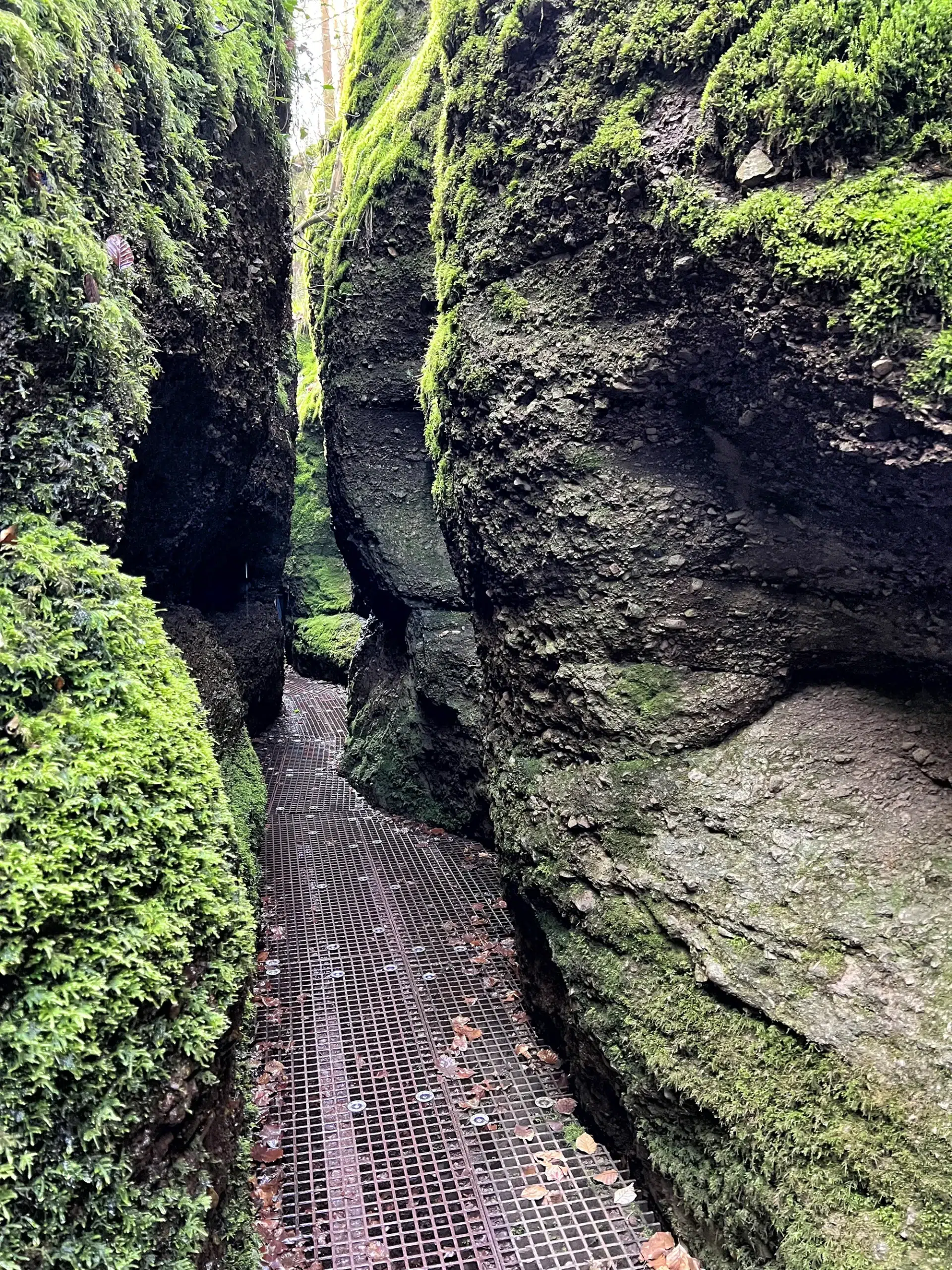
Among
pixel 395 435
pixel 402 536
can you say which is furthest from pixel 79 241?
pixel 395 435

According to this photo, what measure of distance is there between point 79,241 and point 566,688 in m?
3.67

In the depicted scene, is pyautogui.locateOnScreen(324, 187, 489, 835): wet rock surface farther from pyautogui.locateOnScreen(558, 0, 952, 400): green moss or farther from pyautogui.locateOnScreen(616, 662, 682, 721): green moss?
pyautogui.locateOnScreen(558, 0, 952, 400): green moss

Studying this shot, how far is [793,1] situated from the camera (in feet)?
11.1

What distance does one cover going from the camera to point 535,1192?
3.93m

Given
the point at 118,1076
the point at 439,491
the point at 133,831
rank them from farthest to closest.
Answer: the point at 439,491, the point at 133,831, the point at 118,1076

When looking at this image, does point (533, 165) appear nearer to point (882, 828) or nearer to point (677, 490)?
point (677, 490)

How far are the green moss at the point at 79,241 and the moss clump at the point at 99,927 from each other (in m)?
0.45

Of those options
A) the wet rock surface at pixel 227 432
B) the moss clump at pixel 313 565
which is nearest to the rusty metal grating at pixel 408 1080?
the wet rock surface at pixel 227 432

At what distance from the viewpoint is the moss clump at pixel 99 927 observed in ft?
7.14

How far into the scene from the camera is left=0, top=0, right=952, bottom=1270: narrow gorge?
8.87 ft

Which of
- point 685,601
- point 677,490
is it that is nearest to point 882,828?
point 685,601

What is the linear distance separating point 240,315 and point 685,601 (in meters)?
5.69

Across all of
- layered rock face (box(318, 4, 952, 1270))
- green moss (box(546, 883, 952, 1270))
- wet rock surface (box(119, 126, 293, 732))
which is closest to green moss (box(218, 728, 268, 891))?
wet rock surface (box(119, 126, 293, 732))

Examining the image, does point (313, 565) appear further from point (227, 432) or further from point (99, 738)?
point (99, 738)
